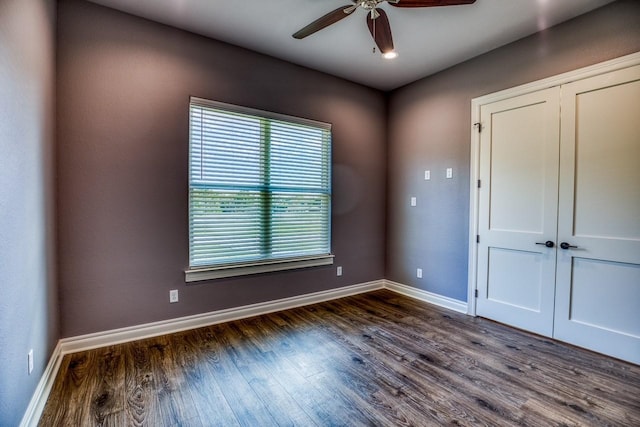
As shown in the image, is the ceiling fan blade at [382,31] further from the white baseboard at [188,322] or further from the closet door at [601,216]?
the white baseboard at [188,322]

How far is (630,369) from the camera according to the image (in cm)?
220

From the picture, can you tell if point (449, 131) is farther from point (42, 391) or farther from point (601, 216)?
point (42, 391)

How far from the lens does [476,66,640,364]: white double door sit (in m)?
2.30

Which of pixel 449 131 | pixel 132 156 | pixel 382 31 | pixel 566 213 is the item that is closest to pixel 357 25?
pixel 382 31

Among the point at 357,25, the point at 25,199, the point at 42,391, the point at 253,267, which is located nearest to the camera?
the point at 25,199

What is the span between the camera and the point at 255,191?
316cm

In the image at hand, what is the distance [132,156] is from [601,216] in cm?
394

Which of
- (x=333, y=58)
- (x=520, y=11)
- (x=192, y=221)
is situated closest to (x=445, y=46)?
(x=520, y=11)

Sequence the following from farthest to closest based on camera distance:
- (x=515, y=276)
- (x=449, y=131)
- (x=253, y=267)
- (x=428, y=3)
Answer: (x=449, y=131)
(x=253, y=267)
(x=515, y=276)
(x=428, y=3)

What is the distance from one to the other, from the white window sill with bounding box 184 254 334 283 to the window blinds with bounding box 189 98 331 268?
0.06 meters

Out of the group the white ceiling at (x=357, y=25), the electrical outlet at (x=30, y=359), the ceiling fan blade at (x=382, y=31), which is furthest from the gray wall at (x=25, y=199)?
the ceiling fan blade at (x=382, y=31)

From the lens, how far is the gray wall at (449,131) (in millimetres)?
2430

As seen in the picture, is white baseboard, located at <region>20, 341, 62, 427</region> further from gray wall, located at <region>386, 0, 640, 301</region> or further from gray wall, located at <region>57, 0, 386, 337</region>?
gray wall, located at <region>386, 0, 640, 301</region>

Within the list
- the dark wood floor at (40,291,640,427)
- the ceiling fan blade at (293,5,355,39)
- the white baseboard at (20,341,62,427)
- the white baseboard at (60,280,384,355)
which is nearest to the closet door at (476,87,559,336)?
the dark wood floor at (40,291,640,427)
